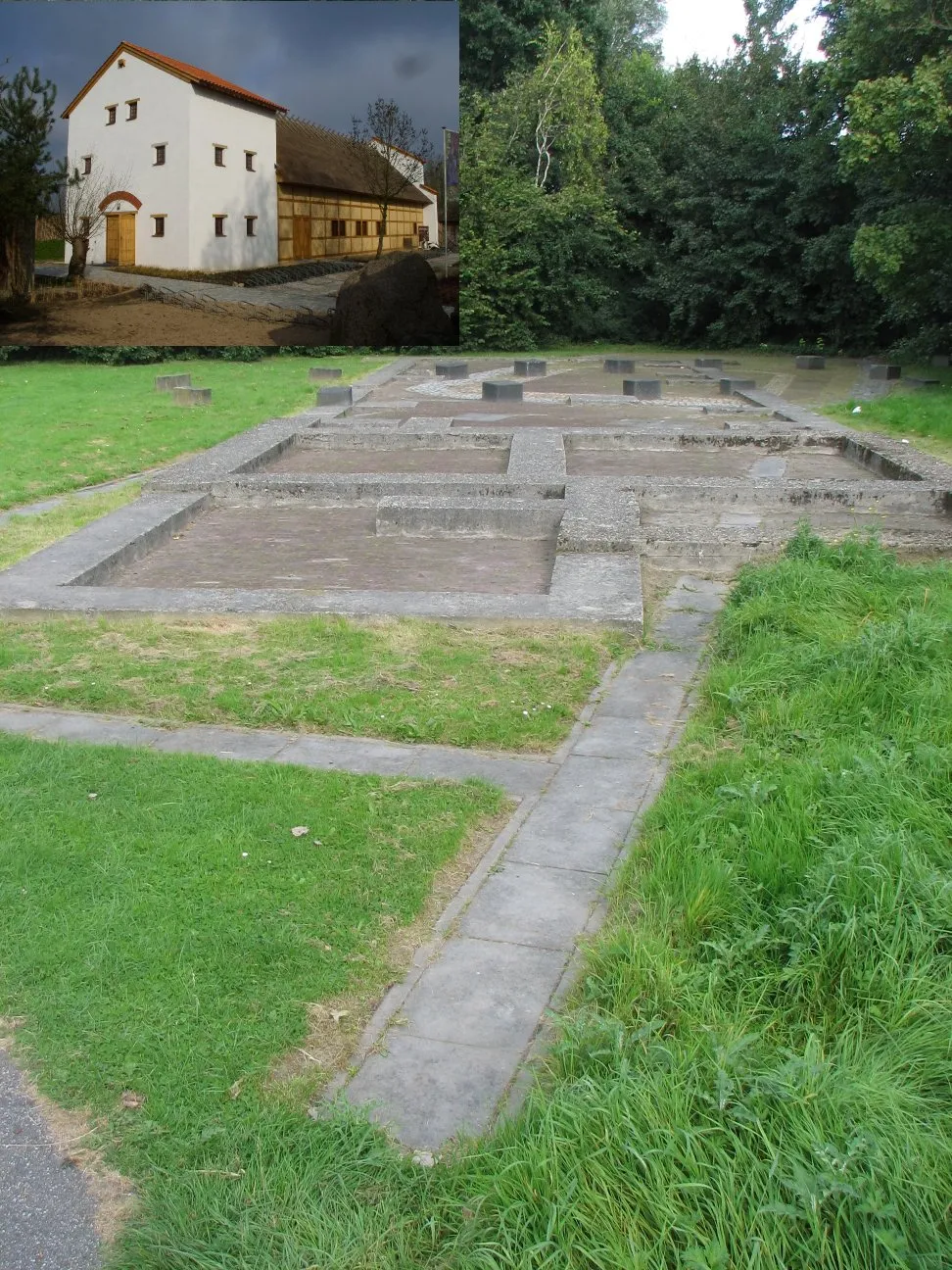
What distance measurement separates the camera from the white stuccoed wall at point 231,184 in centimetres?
672

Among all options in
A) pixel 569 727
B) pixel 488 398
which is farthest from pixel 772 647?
pixel 488 398

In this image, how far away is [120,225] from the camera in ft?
24.5

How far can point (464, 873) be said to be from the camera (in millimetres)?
3027

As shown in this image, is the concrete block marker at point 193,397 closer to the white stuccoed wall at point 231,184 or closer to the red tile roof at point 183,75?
the white stuccoed wall at point 231,184

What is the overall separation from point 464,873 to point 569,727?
1.12 meters

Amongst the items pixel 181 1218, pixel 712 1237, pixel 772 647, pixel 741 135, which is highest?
pixel 741 135

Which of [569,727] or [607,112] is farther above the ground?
[607,112]

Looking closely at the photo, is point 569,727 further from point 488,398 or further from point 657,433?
point 488,398

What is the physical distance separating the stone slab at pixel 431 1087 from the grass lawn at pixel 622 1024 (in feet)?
0.34

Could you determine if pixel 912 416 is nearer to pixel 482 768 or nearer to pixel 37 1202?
pixel 482 768

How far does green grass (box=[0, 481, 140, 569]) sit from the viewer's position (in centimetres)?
650

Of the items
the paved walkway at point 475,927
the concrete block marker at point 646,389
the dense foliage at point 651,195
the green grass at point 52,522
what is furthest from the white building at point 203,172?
the dense foliage at point 651,195

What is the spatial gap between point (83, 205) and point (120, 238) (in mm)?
330

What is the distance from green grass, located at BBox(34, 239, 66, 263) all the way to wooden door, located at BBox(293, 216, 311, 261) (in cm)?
148
